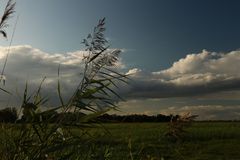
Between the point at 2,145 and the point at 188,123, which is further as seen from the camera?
the point at 2,145

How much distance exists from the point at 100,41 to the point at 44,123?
78 cm

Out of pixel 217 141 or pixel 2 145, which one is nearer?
pixel 2 145

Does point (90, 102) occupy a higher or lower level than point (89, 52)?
lower

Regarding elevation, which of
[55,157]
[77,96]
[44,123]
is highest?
[77,96]

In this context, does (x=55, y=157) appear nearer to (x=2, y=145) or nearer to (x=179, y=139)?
(x=2, y=145)

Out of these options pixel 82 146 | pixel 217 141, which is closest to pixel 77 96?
pixel 82 146

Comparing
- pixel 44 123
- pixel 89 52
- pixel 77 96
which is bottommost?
pixel 44 123

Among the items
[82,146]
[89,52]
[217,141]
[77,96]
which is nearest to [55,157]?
[82,146]

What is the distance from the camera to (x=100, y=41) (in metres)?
3.76

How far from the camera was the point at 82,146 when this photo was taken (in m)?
3.51

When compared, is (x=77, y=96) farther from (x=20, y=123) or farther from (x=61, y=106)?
(x=20, y=123)

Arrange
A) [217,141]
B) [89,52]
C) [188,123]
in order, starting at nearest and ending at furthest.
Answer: [188,123], [89,52], [217,141]

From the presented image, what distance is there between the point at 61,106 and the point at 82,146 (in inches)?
14.8

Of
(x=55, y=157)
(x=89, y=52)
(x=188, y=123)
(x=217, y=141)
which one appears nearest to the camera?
(x=188, y=123)
